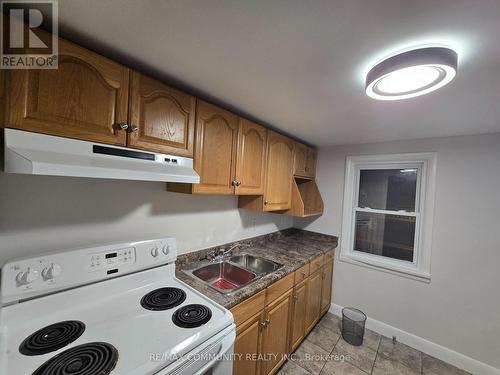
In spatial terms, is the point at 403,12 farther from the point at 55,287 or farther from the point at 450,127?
the point at 55,287

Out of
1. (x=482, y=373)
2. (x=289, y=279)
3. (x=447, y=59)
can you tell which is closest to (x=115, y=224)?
(x=289, y=279)

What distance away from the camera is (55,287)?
96cm

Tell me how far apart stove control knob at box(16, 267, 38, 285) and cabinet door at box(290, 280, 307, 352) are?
169cm

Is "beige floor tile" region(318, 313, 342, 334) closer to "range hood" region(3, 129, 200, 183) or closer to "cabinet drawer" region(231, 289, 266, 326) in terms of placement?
"cabinet drawer" region(231, 289, 266, 326)

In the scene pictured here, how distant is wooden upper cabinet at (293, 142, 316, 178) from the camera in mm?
2373

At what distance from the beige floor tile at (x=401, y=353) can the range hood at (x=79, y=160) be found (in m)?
2.52

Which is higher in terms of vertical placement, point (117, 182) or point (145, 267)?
point (117, 182)

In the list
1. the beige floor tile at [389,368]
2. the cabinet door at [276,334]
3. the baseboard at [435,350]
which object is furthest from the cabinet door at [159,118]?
the baseboard at [435,350]

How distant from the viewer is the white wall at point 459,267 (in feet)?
5.96

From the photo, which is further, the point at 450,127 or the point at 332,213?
the point at 332,213

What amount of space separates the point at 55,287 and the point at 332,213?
2.64 m

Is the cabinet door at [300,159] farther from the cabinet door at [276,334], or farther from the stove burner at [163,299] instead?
the stove burner at [163,299]

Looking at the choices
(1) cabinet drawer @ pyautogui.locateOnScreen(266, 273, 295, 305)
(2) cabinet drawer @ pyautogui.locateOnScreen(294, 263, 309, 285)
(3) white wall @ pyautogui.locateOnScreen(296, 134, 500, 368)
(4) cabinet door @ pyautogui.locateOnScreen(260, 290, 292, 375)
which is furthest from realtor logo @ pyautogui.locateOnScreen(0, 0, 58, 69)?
(3) white wall @ pyautogui.locateOnScreen(296, 134, 500, 368)

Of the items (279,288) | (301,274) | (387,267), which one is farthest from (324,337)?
(279,288)
